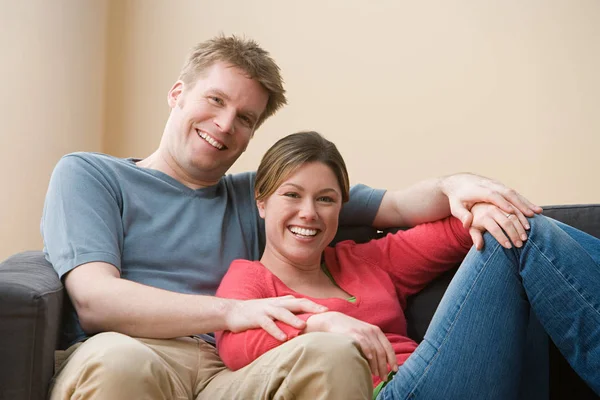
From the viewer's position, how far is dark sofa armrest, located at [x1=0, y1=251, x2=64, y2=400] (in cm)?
116

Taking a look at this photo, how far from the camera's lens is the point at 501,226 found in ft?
4.32

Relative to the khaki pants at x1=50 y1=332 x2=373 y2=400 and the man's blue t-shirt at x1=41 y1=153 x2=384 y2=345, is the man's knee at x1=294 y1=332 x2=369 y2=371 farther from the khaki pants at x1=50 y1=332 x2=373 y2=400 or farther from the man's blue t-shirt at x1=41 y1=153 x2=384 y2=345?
the man's blue t-shirt at x1=41 y1=153 x2=384 y2=345

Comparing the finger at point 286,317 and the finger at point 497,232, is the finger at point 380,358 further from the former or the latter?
the finger at point 497,232

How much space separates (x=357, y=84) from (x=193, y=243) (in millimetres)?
1321

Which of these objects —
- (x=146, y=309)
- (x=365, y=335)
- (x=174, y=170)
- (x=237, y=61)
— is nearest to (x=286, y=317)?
(x=365, y=335)

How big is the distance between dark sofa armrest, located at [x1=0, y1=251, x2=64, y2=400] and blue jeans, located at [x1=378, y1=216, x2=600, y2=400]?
0.59 m

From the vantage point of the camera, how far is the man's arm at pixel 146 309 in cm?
125

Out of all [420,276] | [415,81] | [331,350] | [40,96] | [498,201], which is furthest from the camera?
[415,81]

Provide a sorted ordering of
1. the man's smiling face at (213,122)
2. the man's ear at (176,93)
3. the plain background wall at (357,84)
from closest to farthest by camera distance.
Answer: the man's smiling face at (213,122) < the man's ear at (176,93) < the plain background wall at (357,84)

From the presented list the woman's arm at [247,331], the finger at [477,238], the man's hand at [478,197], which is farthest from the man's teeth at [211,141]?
the finger at [477,238]

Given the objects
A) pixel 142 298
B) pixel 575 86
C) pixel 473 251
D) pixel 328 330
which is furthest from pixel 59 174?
pixel 575 86

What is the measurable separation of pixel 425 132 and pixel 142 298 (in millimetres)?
1576

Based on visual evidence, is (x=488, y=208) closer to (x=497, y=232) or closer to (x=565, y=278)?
(x=497, y=232)

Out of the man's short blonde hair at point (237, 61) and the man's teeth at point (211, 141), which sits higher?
the man's short blonde hair at point (237, 61)
